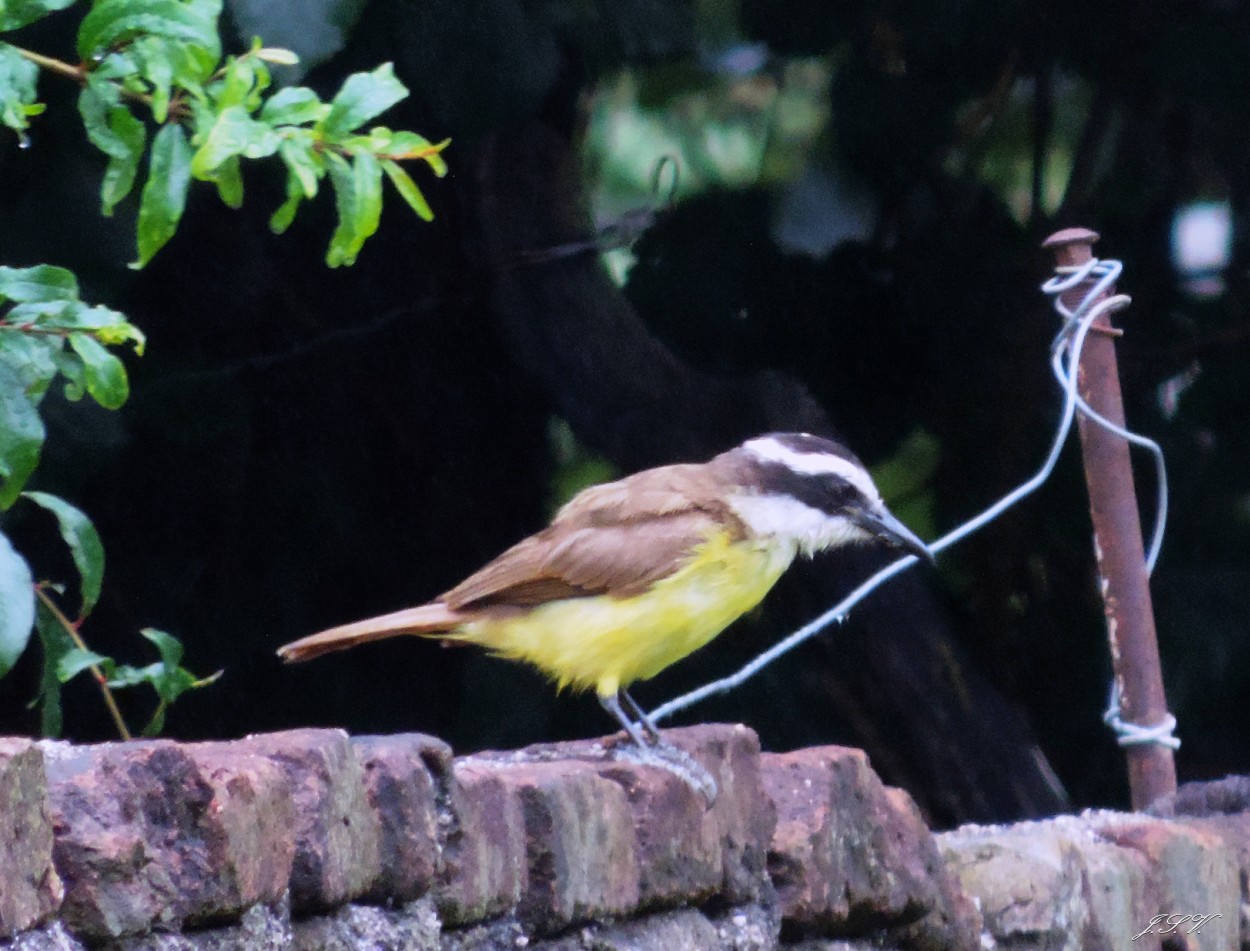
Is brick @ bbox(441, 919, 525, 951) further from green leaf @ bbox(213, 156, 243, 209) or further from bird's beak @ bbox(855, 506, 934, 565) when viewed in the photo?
bird's beak @ bbox(855, 506, 934, 565)

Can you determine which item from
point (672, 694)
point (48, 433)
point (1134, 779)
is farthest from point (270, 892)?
point (672, 694)

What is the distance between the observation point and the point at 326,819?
1758mm

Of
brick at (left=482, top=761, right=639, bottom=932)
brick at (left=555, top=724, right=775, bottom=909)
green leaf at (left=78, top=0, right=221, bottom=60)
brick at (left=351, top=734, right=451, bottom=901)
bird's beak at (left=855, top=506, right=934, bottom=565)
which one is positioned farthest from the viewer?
bird's beak at (left=855, top=506, right=934, bottom=565)

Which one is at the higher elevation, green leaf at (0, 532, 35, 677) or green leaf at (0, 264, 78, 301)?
green leaf at (0, 264, 78, 301)

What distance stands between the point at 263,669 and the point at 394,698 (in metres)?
0.34

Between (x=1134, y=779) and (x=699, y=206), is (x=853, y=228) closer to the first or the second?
(x=699, y=206)

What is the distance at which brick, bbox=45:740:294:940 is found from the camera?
1.49 meters

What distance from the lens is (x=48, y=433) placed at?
11.9 ft

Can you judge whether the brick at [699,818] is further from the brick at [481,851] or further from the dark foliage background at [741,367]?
the dark foliage background at [741,367]

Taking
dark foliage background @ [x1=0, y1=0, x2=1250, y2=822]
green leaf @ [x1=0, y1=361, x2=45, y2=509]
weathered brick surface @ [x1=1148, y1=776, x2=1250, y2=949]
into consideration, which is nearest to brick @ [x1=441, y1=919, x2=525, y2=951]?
green leaf @ [x1=0, y1=361, x2=45, y2=509]

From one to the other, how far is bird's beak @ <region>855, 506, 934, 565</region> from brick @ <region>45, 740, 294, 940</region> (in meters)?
2.16

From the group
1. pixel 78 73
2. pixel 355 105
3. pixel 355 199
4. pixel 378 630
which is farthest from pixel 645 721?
pixel 78 73

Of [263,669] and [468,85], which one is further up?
[468,85]

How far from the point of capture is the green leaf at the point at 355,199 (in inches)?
94.3
